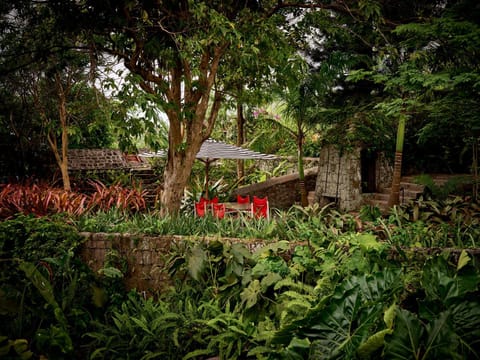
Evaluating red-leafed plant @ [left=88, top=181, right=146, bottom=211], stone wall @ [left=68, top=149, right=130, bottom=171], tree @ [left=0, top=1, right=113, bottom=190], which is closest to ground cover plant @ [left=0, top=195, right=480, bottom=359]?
red-leafed plant @ [left=88, top=181, right=146, bottom=211]

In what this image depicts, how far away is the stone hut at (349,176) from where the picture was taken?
1028cm

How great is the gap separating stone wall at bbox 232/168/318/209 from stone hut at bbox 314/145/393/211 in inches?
44.8

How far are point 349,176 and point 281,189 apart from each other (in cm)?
227

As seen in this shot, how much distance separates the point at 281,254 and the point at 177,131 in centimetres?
283

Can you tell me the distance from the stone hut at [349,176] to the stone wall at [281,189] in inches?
44.8

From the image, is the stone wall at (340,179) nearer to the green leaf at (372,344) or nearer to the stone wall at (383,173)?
the stone wall at (383,173)

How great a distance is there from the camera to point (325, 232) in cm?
430

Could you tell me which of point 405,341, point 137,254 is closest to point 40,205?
point 137,254

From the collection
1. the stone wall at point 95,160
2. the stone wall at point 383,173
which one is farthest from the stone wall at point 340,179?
the stone wall at point 95,160

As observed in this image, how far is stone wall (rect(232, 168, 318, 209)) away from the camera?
447 inches

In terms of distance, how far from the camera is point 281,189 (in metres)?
11.9

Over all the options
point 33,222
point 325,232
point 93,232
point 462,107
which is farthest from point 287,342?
point 462,107

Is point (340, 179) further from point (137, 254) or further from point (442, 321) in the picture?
point (442, 321)

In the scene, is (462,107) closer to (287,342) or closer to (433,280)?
(433,280)
